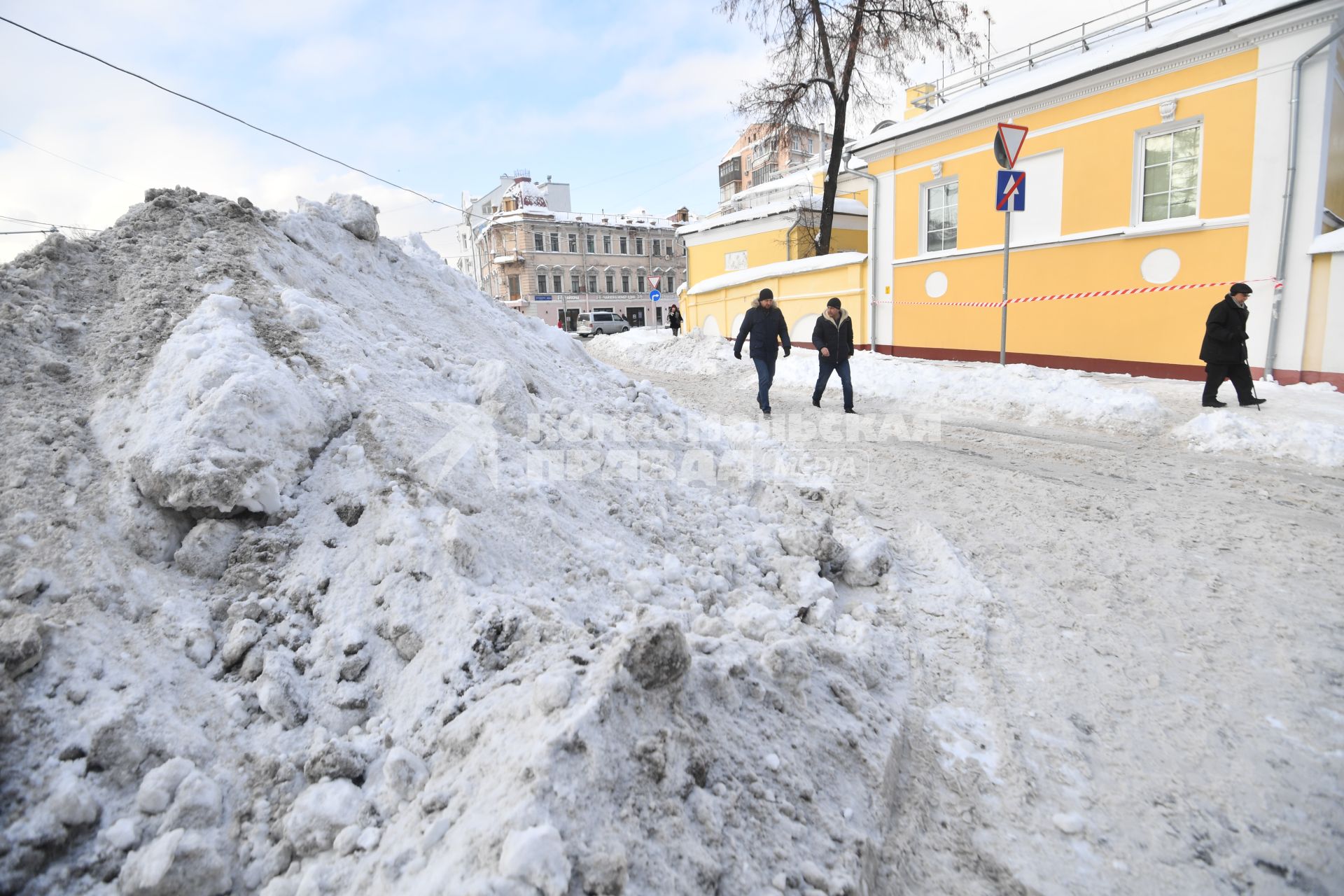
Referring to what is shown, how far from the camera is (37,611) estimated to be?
2.21 meters

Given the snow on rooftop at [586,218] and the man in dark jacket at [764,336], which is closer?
the man in dark jacket at [764,336]

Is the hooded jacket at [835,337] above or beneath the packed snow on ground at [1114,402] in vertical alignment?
above

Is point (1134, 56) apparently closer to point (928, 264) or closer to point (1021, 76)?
point (1021, 76)

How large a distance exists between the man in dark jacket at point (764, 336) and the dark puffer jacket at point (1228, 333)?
15.6 feet

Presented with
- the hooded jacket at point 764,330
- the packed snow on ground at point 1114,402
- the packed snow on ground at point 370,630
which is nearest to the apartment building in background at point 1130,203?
the packed snow on ground at point 1114,402

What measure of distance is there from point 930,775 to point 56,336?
190 inches

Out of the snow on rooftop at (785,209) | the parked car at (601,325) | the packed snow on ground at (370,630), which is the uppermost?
the snow on rooftop at (785,209)

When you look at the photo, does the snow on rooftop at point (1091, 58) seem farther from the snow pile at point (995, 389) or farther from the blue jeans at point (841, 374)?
the blue jeans at point (841, 374)

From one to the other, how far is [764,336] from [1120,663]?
6.26m

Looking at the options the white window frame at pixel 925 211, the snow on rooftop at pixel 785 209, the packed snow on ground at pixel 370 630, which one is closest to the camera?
the packed snow on ground at pixel 370 630

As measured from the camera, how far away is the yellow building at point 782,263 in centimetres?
1543

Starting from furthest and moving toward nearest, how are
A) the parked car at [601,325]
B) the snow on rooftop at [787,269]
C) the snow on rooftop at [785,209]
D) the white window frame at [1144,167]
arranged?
the parked car at [601,325] < the snow on rooftop at [785,209] < the snow on rooftop at [787,269] < the white window frame at [1144,167]

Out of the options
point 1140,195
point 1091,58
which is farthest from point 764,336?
point 1091,58

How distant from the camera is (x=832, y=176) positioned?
17109mm
